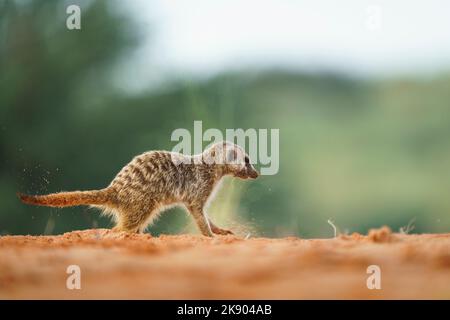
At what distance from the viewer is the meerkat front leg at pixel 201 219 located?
6359 millimetres

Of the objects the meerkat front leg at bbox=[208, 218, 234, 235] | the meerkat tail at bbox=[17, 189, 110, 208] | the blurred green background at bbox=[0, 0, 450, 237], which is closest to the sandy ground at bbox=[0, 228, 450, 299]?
the meerkat tail at bbox=[17, 189, 110, 208]

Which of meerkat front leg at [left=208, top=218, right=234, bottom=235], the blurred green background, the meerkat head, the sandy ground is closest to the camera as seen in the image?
the sandy ground

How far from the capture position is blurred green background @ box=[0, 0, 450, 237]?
12742mm

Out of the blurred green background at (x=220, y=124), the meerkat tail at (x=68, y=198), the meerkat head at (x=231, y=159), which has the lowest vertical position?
the meerkat tail at (x=68, y=198)

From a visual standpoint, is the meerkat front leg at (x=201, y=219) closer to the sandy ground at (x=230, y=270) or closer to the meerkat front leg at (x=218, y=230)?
the meerkat front leg at (x=218, y=230)

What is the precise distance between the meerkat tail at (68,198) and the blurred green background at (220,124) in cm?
250

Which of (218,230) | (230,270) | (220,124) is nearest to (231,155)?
(218,230)

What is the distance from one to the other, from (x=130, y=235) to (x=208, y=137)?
6.44 meters

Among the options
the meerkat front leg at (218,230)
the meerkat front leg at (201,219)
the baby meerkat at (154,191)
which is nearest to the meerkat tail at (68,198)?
the baby meerkat at (154,191)

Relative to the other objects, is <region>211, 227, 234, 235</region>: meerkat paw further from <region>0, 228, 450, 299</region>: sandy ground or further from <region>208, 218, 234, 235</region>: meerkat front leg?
<region>0, 228, 450, 299</region>: sandy ground

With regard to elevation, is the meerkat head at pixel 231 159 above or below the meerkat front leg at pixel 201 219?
above

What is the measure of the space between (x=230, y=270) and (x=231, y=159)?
3.35m

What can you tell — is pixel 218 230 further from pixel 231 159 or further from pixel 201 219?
pixel 231 159

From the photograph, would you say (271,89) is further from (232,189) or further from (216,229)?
(216,229)
